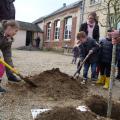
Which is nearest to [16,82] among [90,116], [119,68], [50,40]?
[90,116]

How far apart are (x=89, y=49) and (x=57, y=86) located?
1884 mm

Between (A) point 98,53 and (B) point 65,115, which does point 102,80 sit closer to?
(A) point 98,53

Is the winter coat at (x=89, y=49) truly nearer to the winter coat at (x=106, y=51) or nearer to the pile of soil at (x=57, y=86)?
the winter coat at (x=106, y=51)

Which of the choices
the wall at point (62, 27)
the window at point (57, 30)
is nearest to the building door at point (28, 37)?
the wall at point (62, 27)

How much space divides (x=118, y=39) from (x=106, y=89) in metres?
2.85

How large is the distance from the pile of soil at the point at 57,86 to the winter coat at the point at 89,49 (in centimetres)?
93

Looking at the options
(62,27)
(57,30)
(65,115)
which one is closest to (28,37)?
(57,30)

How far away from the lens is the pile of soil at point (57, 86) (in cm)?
645

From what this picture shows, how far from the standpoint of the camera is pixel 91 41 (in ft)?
27.4

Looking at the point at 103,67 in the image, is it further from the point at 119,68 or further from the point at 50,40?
the point at 50,40

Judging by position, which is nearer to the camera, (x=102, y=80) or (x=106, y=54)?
(x=106, y=54)

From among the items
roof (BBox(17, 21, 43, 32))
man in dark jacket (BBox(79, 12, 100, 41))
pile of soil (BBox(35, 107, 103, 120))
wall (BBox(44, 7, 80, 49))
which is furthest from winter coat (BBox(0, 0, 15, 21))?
roof (BBox(17, 21, 43, 32))

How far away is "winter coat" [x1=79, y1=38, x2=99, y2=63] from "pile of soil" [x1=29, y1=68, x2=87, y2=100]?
3.06 ft

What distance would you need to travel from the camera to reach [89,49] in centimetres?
841
